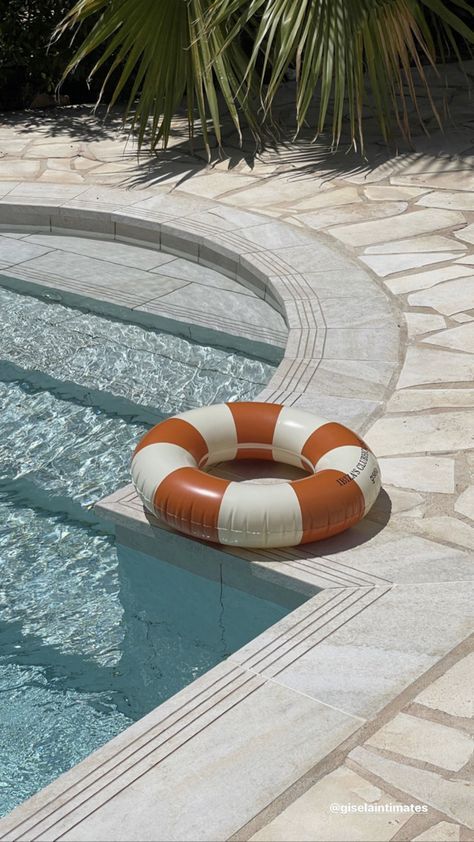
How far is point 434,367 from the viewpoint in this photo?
13.8ft

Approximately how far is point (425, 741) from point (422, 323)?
101 inches

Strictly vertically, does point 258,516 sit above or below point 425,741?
above

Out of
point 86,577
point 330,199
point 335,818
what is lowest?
point 86,577

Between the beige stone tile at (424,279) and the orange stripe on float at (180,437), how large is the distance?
191cm

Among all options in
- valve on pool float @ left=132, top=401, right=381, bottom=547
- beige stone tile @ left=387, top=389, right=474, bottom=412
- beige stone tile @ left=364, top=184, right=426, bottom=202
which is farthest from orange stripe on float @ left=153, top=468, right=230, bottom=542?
beige stone tile @ left=364, top=184, right=426, bottom=202

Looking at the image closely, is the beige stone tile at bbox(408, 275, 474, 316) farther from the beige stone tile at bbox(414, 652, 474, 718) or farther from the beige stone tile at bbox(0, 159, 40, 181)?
the beige stone tile at bbox(0, 159, 40, 181)

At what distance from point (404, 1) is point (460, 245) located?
1.60m

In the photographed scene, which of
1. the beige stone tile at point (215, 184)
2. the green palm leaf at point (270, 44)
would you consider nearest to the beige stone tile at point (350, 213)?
the green palm leaf at point (270, 44)

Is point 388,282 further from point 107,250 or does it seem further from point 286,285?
point 107,250

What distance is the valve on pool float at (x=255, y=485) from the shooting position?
298cm

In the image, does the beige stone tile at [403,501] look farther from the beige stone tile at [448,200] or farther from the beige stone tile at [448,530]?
the beige stone tile at [448,200]

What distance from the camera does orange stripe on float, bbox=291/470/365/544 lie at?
2998mm

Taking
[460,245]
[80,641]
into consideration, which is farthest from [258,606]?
[460,245]

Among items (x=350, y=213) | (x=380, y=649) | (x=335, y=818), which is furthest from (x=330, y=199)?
(x=335, y=818)
